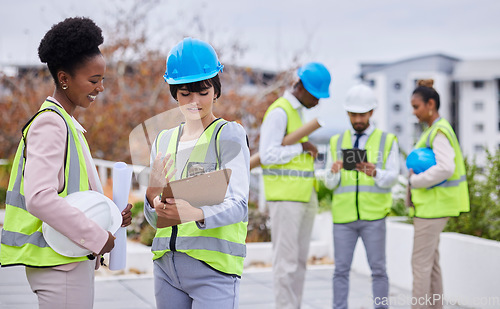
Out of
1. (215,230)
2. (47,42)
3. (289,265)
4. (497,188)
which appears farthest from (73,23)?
(497,188)

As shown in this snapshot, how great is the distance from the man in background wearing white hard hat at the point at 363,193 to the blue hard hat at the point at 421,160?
6.3 inches

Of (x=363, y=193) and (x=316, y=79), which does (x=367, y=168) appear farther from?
(x=316, y=79)

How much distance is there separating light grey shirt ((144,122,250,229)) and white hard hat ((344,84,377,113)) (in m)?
2.68

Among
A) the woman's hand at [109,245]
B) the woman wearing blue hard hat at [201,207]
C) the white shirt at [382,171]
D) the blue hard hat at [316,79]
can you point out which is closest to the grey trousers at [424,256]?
the white shirt at [382,171]

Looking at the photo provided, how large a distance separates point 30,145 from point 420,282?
12.0 ft

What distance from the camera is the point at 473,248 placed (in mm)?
5902

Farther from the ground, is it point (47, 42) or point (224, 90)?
point (224, 90)

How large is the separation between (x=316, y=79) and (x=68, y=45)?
282cm

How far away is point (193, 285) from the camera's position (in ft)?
8.50

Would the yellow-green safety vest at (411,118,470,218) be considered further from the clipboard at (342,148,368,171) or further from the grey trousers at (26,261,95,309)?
the grey trousers at (26,261,95,309)

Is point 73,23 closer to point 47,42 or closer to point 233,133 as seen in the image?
point 47,42

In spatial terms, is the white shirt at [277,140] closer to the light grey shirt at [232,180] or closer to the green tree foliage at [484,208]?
the light grey shirt at [232,180]

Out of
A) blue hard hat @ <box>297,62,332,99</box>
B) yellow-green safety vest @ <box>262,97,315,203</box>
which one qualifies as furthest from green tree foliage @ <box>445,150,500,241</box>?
blue hard hat @ <box>297,62,332,99</box>

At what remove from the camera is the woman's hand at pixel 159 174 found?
2391 millimetres
